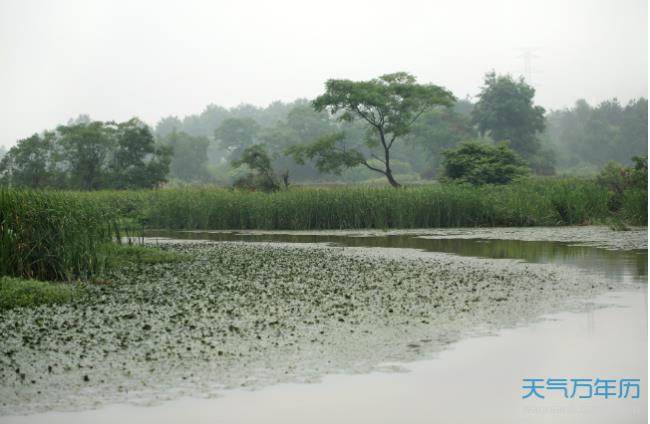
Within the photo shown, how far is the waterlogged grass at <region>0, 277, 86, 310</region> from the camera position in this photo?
952 centimetres

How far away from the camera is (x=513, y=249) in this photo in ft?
52.4

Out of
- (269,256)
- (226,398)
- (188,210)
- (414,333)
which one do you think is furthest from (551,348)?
(188,210)

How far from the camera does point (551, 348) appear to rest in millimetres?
6984

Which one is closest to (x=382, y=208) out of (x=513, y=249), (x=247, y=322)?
(x=513, y=249)

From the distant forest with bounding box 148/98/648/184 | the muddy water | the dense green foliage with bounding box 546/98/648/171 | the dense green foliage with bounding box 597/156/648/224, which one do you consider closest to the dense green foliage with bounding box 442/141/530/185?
the dense green foliage with bounding box 597/156/648/224

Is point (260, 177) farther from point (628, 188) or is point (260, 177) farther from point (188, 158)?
point (188, 158)

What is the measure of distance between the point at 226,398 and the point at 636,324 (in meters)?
4.59

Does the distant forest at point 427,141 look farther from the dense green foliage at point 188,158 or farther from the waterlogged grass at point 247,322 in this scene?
the waterlogged grass at point 247,322

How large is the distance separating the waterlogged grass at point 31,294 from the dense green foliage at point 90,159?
35839mm

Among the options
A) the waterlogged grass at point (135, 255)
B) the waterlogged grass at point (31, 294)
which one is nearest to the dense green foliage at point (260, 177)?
the waterlogged grass at point (135, 255)

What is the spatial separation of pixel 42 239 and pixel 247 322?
4.68 meters

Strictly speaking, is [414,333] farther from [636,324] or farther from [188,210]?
[188,210]

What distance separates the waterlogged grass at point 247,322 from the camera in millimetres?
6184

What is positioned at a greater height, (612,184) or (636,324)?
(612,184)
